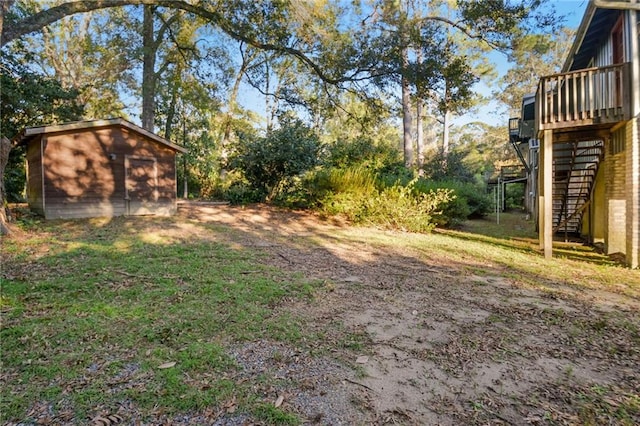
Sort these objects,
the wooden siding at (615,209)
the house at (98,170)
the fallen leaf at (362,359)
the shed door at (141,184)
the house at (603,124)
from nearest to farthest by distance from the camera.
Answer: the fallen leaf at (362,359) < the house at (603,124) < the wooden siding at (615,209) < the house at (98,170) < the shed door at (141,184)

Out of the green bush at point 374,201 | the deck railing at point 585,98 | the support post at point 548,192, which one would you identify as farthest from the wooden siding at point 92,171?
the deck railing at point 585,98

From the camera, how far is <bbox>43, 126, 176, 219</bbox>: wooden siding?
1040 centimetres

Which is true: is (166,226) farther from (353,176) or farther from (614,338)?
(614,338)

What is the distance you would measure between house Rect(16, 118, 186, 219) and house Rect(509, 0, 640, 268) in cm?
1136

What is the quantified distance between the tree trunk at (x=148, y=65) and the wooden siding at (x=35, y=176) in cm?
495

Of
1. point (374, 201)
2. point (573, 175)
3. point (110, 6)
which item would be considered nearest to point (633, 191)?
point (573, 175)

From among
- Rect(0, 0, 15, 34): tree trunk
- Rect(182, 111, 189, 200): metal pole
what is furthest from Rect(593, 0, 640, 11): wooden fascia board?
Rect(182, 111, 189, 200): metal pole

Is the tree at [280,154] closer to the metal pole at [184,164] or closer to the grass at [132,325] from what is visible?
the grass at [132,325]

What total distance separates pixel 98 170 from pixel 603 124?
43.7 feet

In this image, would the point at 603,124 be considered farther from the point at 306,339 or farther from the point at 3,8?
the point at 3,8

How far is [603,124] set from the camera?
A: 685 centimetres

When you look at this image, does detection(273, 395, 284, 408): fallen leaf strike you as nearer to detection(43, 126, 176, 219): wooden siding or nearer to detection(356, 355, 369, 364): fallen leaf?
detection(356, 355, 369, 364): fallen leaf

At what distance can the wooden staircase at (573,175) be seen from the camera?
911cm

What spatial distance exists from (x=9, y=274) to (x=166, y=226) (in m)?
4.81
